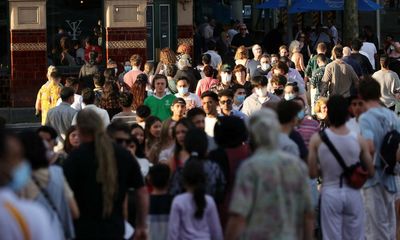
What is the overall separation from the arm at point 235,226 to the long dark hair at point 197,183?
929 mm

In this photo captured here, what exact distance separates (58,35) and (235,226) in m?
20.4

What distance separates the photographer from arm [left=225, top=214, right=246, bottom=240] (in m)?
8.44

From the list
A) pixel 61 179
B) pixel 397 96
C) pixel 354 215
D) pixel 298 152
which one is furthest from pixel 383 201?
pixel 397 96

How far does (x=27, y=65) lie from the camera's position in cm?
2762

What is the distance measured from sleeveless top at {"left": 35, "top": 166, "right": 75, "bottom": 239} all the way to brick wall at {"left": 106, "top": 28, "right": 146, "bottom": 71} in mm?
19647

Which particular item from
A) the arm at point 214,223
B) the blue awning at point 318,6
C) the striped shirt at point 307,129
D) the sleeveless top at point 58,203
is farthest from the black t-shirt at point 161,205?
the blue awning at point 318,6

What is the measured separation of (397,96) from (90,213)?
40.0 feet

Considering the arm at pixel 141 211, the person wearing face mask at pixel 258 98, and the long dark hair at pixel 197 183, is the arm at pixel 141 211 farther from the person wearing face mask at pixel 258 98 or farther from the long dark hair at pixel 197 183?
the person wearing face mask at pixel 258 98

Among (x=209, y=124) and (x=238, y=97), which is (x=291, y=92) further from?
(x=209, y=124)

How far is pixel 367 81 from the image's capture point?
38.8ft

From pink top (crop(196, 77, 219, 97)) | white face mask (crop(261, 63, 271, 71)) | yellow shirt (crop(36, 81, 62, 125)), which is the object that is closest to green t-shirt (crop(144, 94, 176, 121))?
yellow shirt (crop(36, 81, 62, 125))

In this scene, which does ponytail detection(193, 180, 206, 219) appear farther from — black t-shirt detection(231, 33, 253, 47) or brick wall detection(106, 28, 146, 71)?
black t-shirt detection(231, 33, 253, 47)

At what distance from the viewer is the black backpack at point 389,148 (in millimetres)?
11852

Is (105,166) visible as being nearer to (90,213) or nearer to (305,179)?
(90,213)
